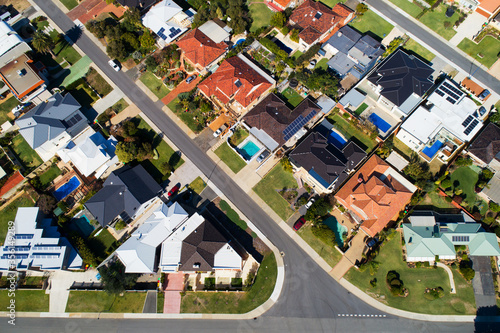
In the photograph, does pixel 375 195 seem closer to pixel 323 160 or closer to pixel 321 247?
pixel 323 160

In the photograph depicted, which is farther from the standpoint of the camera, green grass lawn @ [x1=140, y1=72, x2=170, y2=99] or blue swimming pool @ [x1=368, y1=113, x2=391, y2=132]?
green grass lawn @ [x1=140, y1=72, x2=170, y2=99]

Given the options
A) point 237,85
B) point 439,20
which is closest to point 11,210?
point 237,85

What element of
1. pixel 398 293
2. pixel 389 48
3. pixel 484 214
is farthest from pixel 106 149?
pixel 484 214

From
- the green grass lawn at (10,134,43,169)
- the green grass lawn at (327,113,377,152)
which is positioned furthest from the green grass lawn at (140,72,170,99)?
the green grass lawn at (327,113,377,152)

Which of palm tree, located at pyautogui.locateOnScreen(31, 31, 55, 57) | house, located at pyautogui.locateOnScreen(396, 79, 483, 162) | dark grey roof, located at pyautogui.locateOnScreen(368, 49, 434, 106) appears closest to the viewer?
house, located at pyautogui.locateOnScreen(396, 79, 483, 162)

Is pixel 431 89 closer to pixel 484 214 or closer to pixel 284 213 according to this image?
pixel 484 214

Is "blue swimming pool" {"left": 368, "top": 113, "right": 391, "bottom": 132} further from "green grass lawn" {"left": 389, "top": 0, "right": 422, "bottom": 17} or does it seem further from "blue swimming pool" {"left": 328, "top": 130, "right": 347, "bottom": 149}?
"green grass lawn" {"left": 389, "top": 0, "right": 422, "bottom": 17}
